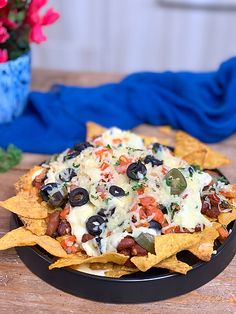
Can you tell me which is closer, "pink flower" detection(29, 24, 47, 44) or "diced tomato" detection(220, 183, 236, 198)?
"diced tomato" detection(220, 183, 236, 198)

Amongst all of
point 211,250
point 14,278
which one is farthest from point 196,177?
point 14,278

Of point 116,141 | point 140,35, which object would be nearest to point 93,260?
point 116,141

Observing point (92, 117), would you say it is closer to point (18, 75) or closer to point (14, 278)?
point (18, 75)

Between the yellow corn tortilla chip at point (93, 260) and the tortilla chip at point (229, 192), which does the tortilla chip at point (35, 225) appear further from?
the tortilla chip at point (229, 192)

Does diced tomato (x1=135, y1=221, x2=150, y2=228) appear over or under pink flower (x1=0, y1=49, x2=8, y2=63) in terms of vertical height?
under

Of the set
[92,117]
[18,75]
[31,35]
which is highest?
[31,35]

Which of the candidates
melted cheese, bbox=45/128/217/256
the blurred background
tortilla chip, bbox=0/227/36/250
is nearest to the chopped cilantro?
melted cheese, bbox=45/128/217/256

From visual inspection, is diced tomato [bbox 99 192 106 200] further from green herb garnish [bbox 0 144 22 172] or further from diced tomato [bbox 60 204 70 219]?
green herb garnish [bbox 0 144 22 172]
